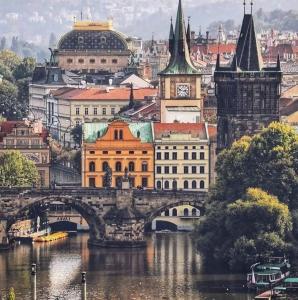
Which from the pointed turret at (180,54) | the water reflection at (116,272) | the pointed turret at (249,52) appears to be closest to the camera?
the water reflection at (116,272)

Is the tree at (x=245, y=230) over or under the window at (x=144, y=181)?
under

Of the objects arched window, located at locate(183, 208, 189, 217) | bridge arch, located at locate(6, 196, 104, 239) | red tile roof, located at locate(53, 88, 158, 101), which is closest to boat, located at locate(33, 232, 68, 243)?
bridge arch, located at locate(6, 196, 104, 239)

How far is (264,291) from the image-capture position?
122 m

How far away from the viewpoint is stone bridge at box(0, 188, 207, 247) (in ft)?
477

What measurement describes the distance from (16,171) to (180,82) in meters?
18.4

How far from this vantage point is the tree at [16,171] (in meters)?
154

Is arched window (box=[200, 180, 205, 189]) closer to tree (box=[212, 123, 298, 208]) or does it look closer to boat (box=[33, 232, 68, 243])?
boat (box=[33, 232, 68, 243])

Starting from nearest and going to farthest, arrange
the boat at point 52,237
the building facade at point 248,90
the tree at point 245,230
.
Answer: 1. the tree at point 245,230
2. the boat at point 52,237
3. the building facade at point 248,90

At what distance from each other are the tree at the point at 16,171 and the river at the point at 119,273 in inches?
299

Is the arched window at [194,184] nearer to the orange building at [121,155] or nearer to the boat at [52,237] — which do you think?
the orange building at [121,155]

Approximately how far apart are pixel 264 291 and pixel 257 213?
9.65 metres

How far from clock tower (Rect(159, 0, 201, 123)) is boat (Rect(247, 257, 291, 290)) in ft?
135

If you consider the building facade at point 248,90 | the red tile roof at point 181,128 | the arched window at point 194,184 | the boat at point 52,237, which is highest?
the building facade at point 248,90

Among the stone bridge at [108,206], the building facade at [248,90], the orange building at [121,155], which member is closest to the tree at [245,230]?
the stone bridge at [108,206]
